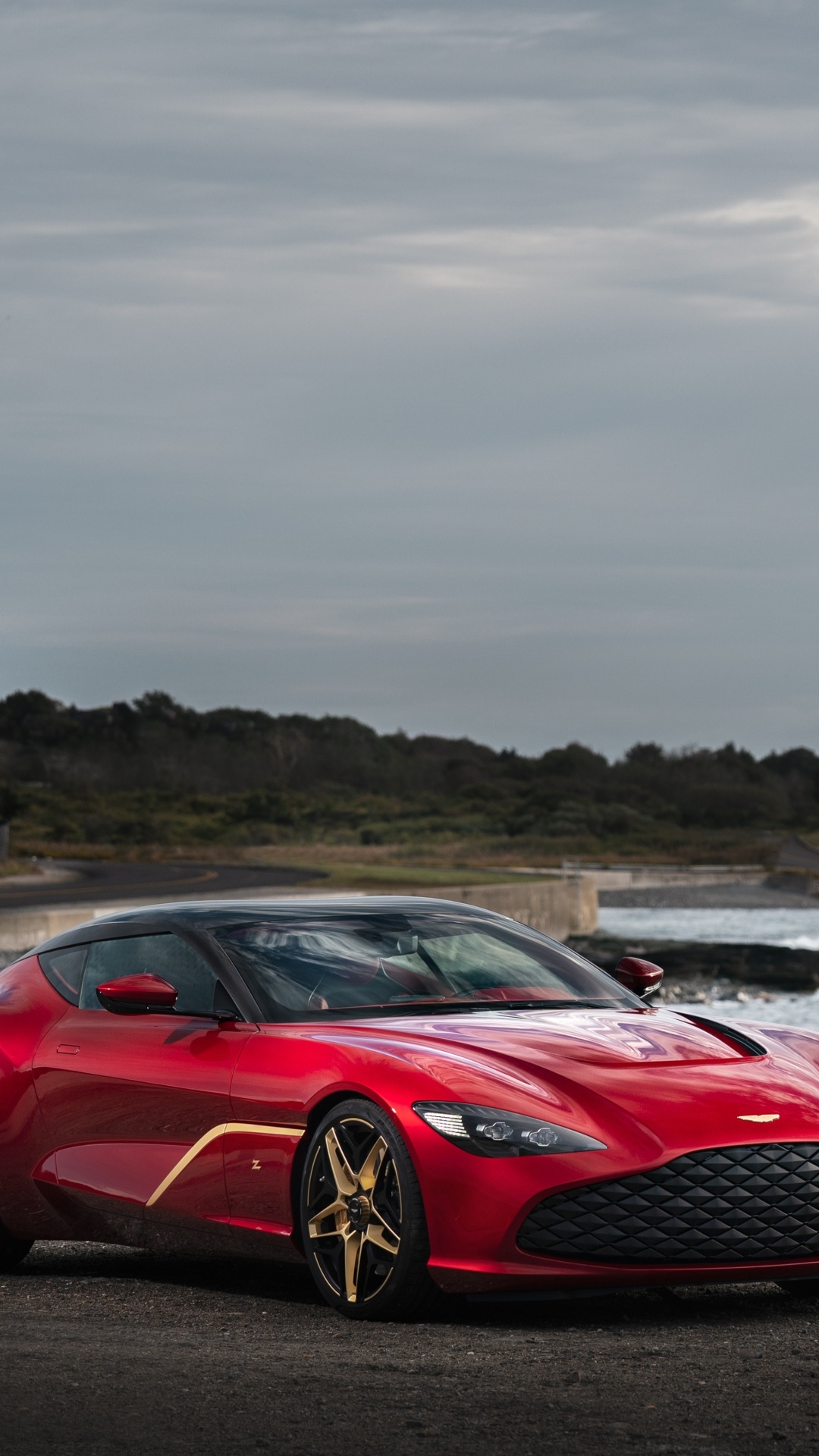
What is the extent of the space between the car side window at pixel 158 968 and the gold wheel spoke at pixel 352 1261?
109 centimetres

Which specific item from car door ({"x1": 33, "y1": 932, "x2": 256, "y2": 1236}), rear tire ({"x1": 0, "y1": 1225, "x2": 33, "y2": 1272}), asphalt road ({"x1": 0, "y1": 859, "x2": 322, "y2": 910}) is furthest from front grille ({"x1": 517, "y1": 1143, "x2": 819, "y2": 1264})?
asphalt road ({"x1": 0, "y1": 859, "x2": 322, "y2": 910})

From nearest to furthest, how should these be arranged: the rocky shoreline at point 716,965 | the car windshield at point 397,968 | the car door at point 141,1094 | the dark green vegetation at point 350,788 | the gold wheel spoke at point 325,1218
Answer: the gold wheel spoke at point 325,1218
the car door at point 141,1094
the car windshield at point 397,968
the rocky shoreline at point 716,965
the dark green vegetation at point 350,788

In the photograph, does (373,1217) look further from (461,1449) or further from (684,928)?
(684,928)

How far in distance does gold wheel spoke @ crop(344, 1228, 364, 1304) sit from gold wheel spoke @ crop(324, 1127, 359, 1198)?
0.12m

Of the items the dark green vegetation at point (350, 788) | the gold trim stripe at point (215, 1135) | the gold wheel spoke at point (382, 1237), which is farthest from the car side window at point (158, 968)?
the dark green vegetation at point (350, 788)

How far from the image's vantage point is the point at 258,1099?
5.74 metres

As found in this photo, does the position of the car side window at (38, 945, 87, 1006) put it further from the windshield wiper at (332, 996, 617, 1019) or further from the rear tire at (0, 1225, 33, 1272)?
the windshield wiper at (332, 996, 617, 1019)

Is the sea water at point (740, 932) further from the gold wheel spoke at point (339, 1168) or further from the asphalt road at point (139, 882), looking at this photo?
the gold wheel spoke at point (339, 1168)

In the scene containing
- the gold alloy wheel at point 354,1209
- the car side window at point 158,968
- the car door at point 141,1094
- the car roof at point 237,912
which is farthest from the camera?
the car roof at point 237,912

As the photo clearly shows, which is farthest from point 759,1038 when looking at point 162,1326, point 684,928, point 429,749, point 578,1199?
point 429,749

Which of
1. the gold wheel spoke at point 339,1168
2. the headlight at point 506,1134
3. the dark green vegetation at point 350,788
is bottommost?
the gold wheel spoke at point 339,1168

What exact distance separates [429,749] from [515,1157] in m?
155

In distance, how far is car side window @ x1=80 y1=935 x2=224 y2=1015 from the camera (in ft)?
20.6

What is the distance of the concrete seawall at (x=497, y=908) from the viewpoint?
3525cm
